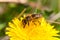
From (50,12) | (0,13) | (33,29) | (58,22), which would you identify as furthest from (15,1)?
(33,29)

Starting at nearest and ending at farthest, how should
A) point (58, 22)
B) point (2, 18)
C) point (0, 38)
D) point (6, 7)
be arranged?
point (0, 38), point (58, 22), point (2, 18), point (6, 7)

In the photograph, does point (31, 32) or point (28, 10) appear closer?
point (31, 32)

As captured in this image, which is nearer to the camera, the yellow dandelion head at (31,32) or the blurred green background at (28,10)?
the yellow dandelion head at (31,32)

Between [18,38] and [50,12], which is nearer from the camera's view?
[18,38]

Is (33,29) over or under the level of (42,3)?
under

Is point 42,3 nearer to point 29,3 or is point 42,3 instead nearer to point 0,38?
point 29,3

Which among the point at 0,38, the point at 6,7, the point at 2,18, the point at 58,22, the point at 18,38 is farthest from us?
the point at 6,7

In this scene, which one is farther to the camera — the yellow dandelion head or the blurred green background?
the blurred green background

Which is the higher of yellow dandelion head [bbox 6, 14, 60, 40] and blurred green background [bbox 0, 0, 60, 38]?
blurred green background [bbox 0, 0, 60, 38]
